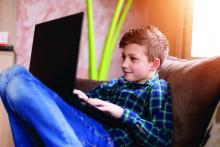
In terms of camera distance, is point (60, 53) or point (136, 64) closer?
point (60, 53)

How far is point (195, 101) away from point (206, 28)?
1.23 metres

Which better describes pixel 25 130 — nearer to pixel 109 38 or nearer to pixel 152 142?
pixel 152 142

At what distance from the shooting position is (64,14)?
2789mm

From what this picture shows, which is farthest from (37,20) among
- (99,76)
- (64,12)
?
(99,76)

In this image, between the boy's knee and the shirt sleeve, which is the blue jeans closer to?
the boy's knee

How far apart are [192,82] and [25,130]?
0.59 m

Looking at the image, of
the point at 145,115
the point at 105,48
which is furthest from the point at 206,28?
the point at 145,115

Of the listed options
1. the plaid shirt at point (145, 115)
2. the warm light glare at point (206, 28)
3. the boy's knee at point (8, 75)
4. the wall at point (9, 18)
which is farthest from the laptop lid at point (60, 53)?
the wall at point (9, 18)

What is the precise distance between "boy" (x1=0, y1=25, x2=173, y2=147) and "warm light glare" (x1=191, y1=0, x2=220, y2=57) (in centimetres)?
92

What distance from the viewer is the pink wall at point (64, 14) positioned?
2688mm

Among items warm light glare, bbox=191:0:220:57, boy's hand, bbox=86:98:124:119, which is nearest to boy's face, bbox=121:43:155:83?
boy's hand, bbox=86:98:124:119

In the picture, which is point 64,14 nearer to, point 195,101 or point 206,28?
point 206,28

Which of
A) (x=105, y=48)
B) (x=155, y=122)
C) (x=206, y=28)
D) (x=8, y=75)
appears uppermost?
(x=206, y=28)

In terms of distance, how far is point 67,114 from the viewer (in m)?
0.93
